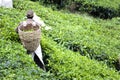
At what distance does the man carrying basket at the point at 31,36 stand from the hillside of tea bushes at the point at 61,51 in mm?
182

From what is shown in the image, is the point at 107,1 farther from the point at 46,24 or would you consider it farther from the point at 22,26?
the point at 22,26

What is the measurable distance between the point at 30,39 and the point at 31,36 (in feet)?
0.25

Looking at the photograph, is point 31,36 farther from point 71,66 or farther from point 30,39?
point 71,66

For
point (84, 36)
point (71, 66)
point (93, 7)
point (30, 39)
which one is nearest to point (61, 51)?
point (71, 66)

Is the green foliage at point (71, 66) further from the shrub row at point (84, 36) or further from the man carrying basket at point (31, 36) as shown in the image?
the shrub row at point (84, 36)

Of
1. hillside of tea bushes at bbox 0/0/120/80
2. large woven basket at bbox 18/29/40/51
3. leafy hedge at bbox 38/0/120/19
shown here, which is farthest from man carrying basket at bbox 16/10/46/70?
leafy hedge at bbox 38/0/120/19

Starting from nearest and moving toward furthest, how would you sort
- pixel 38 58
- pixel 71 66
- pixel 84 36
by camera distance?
pixel 38 58 < pixel 71 66 < pixel 84 36

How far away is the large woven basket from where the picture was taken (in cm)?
718

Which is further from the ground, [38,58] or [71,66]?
[38,58]

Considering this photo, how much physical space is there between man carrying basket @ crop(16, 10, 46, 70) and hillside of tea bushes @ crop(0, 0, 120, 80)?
0.18m

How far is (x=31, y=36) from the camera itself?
23.6ft

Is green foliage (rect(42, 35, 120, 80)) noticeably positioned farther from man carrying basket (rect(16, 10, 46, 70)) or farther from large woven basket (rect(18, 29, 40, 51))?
large woven basket (rect(18, 29, 40, 51))

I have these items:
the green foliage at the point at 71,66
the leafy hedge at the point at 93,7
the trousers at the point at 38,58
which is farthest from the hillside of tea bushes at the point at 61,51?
the leafy hedge at the point at 93,7

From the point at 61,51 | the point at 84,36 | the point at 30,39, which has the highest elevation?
the point at 30,39
